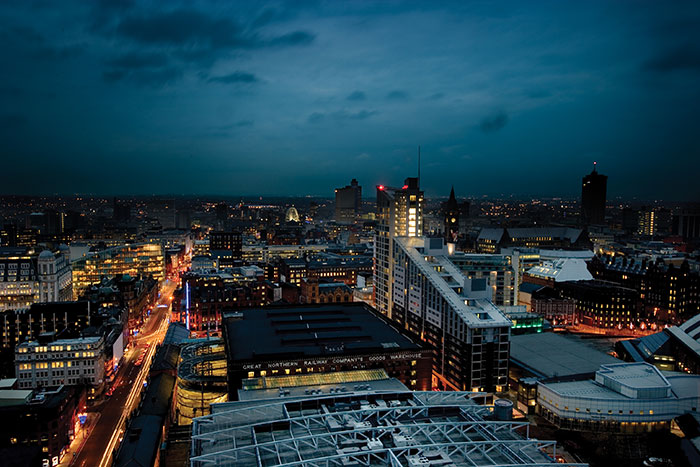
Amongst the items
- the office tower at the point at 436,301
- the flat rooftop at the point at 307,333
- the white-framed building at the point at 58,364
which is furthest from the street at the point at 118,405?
the office tower at the point at 436,301

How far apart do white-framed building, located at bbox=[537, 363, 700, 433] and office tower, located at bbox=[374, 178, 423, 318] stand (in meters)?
31.4

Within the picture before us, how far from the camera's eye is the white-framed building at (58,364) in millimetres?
55188

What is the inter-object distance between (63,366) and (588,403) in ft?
173

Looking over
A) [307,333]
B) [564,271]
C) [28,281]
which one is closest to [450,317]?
[307,333]

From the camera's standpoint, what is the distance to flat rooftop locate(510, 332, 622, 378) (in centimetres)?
5522

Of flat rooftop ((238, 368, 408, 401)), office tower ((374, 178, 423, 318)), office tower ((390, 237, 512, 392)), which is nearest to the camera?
flat rooftop ((238, 368, 408, 401))

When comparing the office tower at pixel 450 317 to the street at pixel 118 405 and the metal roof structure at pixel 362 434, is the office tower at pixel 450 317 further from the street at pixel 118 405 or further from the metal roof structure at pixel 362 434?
the street at pixel 118 405

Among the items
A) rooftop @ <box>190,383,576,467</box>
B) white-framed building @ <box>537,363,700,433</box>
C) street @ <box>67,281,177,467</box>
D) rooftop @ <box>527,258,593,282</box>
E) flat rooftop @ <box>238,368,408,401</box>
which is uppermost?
rooftop @ <box>527,258,593,282</box>

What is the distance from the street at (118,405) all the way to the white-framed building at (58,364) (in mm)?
3200

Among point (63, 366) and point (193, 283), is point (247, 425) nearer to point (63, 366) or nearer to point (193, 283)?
point (63, 366)

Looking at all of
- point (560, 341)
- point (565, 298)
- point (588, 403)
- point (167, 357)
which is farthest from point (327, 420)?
point (565, 298)

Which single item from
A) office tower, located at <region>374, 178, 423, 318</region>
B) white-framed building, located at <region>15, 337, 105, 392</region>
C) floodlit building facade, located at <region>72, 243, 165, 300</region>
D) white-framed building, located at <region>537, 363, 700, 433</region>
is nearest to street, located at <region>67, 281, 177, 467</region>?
white-framed building, located at <region>15, 337, 105, 392</region>

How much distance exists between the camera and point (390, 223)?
246 ft

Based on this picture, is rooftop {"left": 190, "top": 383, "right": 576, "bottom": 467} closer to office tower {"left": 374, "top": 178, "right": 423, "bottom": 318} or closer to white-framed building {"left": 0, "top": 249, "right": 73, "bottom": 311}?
office tower {"left": 374, "top": 178, "right": 423, "bottom": 318}
